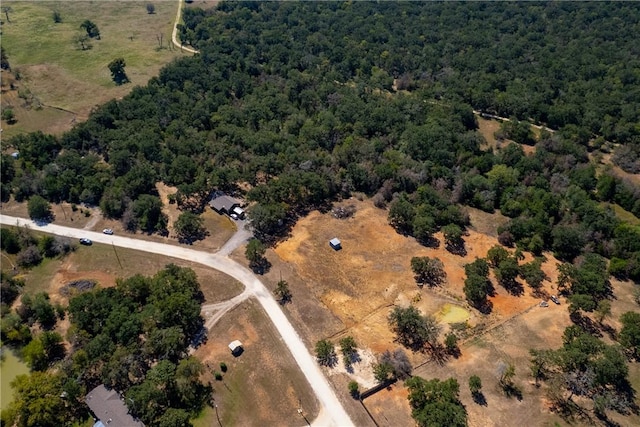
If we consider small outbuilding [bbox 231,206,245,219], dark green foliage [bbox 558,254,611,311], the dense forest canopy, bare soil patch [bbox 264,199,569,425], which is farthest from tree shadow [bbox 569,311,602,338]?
small outbuilding [bbox 231,206,245,219]

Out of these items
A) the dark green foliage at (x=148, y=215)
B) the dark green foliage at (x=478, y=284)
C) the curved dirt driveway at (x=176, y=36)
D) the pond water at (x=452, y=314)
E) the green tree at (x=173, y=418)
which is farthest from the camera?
the curved dirt driveway at (x=176, y=36)

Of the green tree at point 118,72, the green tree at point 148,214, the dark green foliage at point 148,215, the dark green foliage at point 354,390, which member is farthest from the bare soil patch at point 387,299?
the green tree at point 118,72

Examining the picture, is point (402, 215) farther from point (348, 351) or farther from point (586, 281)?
point (586, 281)

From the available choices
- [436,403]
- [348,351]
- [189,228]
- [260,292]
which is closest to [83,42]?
[189,228]

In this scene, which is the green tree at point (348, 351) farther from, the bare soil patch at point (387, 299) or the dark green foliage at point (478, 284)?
the dark green foliage at point (478, 284)

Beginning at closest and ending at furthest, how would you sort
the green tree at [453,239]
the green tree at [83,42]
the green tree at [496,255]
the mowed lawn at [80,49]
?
1. the green tree at [496,255]
2. the green tree at [453,239]
3. the mowed lawn at [80,49]
4. the green tree at [83,42]
